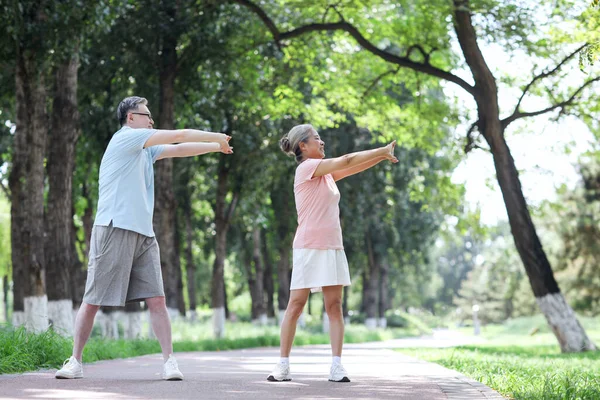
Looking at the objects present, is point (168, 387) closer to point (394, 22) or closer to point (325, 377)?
point (325, 377)

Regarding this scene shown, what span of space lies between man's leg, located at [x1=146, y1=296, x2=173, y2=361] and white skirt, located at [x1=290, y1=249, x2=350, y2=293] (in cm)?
109

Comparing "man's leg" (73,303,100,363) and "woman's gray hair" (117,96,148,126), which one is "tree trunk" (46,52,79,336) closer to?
"woman's gray hair" (117,96,148,126)

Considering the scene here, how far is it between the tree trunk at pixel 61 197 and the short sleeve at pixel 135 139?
25.0ft

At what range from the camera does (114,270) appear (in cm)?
732

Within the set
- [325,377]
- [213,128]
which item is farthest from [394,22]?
[325,377]

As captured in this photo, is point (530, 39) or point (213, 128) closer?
point (530, 39)

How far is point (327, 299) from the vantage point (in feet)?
25.6

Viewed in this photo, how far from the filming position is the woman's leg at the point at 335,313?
7.79 metres

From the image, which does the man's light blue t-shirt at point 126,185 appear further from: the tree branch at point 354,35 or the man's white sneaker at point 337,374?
the tree branch at point 354,35

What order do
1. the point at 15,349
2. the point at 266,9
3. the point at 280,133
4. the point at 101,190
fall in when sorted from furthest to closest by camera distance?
the point at 280,133 < the point at 266,9 < the point at 15,349 < the point at 101,190

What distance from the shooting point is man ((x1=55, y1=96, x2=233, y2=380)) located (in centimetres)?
732

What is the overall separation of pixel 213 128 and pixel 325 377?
17441 mm

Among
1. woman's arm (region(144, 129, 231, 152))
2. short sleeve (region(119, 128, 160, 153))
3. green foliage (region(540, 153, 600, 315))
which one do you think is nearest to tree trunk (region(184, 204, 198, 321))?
green foliage (region(540, 153, 600, 315))

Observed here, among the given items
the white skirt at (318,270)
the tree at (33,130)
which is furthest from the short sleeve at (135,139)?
the tree at (33,130)
